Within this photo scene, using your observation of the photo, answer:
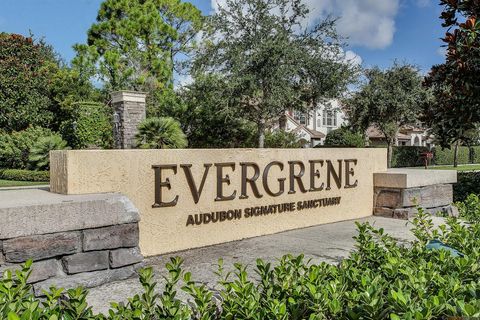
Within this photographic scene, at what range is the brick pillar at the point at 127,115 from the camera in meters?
16.3

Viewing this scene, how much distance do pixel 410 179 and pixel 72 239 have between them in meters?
4.36

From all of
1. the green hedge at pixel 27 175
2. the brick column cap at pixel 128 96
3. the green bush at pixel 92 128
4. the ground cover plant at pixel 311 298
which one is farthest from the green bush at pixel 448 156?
the ground cover plant at pixel 311 298

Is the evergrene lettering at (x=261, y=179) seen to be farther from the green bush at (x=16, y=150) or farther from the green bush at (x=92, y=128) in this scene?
the green bush at (x=16, y=150)

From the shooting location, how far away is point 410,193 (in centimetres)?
585

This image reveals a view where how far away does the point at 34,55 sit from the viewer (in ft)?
73.3

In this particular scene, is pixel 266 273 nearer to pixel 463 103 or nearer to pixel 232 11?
pixel 463 103

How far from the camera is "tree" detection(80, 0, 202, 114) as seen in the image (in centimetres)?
2220

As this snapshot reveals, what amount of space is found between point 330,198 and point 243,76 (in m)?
12.0

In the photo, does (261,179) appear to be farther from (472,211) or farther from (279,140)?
(279,140)

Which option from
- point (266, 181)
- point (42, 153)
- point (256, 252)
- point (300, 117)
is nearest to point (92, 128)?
point (42, 153)

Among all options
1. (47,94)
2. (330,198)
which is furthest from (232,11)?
(330,198)

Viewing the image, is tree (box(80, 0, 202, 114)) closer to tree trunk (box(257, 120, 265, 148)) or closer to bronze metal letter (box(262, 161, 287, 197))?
tree trunk (box(257, 120, 265, 148))

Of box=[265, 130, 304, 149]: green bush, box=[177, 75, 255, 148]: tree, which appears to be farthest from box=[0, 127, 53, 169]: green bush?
box=[265, 130, 304, 149]: green bush

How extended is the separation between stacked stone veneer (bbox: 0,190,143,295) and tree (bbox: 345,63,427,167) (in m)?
21.7
